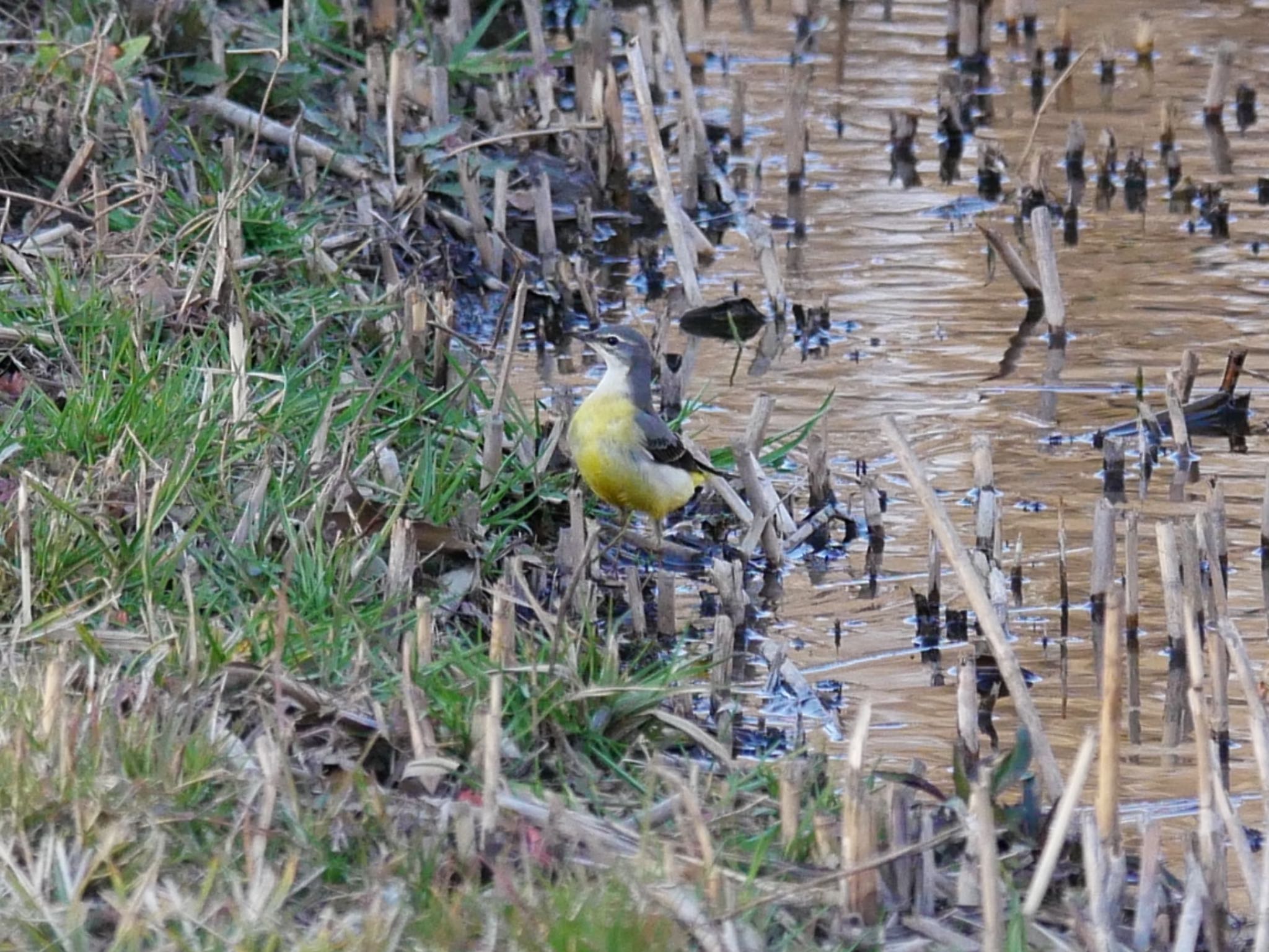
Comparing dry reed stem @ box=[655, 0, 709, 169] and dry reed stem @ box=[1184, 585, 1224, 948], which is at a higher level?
dry reed stem @ box=[655, 0, 709, 169]

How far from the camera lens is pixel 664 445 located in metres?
6.30

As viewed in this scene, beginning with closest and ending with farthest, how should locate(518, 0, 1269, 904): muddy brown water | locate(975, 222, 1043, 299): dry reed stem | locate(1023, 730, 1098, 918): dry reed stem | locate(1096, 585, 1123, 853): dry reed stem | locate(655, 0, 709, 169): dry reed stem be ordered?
locate(1023, 730, 1098, 918): dry reed stem
locate(1096, 585, 1123, 853): dry reed stem
locate(518, 0, 1269, 904): muddy brown water
locate(975, 222, 1043, 299): dry reed stem
locate(655, 0, 709, 169): dry reed stem

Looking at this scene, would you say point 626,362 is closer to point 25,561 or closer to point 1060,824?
point 25,561

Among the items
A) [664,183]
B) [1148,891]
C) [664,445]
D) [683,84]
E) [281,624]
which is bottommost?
[1148,891]

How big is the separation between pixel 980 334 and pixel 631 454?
9.69 feet

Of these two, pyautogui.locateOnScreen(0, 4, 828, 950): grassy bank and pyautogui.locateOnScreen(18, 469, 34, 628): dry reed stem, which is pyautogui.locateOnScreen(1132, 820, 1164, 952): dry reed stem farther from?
pyautogui.locateOnScreen(18, 469, 34, 628): dry reed stem

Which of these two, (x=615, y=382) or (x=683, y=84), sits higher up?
(x=683, y=84)

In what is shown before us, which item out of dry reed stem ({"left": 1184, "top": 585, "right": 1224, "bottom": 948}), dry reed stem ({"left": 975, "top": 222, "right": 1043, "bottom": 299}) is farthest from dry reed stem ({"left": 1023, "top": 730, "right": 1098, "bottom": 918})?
dry reed stem ({"left": 975, "top": 222, "right": 1043, "bottom": 299})

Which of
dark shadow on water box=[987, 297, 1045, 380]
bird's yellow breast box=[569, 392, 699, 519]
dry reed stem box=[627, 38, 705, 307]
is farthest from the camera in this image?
dark shadow on water box=[987, 297, 1045, 380]

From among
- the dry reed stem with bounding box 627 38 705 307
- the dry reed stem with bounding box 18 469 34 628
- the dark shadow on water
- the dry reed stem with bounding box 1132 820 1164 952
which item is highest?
the dry reed stem with bounding box 627 38 705 307

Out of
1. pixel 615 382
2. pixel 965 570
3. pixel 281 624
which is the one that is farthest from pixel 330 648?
pixel 615 382

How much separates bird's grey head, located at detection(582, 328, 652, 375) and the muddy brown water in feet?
2.36

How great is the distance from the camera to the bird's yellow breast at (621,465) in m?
6.19

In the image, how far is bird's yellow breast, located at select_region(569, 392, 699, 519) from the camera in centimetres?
619
